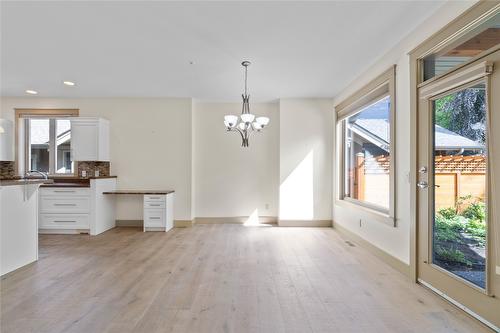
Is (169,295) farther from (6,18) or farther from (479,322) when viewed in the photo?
(6,18)

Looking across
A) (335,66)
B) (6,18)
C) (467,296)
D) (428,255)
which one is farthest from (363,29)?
(6,18)

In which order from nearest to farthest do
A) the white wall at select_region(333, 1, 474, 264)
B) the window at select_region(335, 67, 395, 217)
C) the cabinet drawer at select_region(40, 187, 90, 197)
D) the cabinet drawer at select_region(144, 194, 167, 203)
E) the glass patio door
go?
the glass patio door → the white wall at select_region(333, 1, 474, 264) → the window at select_region(335, 67, 395, 217) → the cabinet drawer at select_region(40, 187, 90, 197) → the cabinet drawer at select_region(144, 194, 167, 203)

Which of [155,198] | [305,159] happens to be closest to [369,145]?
[305,159]

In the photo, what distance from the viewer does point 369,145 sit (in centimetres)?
451

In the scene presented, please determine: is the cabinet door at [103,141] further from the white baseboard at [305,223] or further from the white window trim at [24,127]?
the white baseboard at [305,223]

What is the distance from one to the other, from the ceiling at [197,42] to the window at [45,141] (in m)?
0.91

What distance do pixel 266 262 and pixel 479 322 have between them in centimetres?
211

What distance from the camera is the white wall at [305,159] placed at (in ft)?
19.0

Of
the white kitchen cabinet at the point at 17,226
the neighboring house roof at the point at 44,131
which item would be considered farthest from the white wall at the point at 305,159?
the neighboring house roof at the point at 44,131

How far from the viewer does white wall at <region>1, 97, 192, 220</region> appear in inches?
231

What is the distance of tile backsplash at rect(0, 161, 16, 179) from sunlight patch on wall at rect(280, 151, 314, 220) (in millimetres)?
5657

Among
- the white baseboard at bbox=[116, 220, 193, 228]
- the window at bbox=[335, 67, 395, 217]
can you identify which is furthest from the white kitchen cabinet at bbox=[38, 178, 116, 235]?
the window at bbox=[335, 67, 395, 217]

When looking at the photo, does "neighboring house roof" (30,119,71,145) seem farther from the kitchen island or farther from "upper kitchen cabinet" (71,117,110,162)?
the kitchen island

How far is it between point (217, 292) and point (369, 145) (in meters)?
3.32
